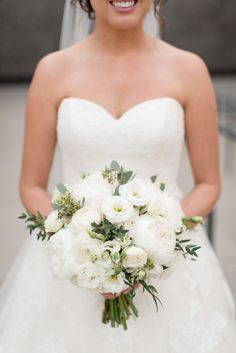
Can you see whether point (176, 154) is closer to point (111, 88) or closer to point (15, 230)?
point (111, 88)

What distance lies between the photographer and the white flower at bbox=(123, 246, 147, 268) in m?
1.74

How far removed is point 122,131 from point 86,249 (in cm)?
72

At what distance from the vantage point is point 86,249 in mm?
1782

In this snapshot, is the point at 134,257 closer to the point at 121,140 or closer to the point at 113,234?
the point at 113,234

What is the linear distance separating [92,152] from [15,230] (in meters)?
2.93

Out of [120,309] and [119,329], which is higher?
[120,309]

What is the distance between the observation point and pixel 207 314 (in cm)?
236

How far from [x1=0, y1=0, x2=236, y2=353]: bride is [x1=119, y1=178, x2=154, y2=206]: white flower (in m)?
0.58

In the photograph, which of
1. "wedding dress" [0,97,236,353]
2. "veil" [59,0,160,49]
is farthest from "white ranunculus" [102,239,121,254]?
"veil" [59,0,160,49]

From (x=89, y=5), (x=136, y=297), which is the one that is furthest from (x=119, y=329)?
(x=89, y=5)

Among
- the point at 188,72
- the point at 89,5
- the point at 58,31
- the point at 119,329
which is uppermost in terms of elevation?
the point at 89,5

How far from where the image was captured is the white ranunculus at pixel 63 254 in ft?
5.95

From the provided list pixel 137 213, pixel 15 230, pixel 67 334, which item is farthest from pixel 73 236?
pixel 15 230

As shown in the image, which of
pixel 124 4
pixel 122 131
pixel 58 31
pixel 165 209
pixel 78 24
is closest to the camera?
pixel 165 209
